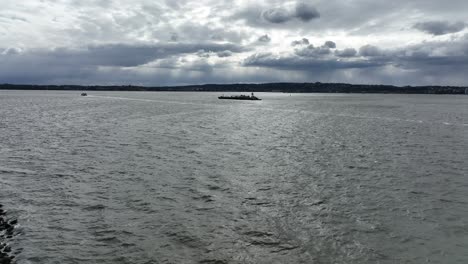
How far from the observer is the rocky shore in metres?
15.9

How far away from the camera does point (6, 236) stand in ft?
60.1

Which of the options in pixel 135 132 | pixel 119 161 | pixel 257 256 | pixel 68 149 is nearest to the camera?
pixel 257 256

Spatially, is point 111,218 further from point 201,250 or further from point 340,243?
point 340,243

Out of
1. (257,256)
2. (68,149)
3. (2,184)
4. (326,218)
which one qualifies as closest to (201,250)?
(257,256)

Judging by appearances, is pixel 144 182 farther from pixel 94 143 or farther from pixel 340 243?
pixel 94 143

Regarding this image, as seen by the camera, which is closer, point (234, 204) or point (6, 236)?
point (6, 236)

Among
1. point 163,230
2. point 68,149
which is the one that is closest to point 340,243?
point 163,230

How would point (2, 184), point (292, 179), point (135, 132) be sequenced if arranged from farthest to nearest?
point (135, 132), point (292, 179), point (2, 184)

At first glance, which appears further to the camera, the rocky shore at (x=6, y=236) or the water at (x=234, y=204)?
Result: the water at (x=234, y=204)

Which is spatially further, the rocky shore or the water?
the water

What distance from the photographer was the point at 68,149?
4462 cm

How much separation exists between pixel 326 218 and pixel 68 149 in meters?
34.5

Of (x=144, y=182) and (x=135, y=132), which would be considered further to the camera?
(x=135, y=132)

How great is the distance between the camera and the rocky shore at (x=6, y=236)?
52.0ft
